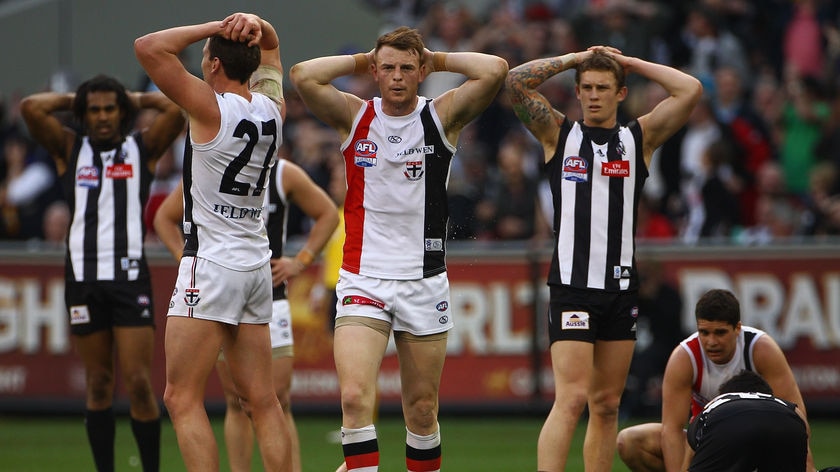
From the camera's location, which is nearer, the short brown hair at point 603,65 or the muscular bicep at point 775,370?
the muscular bicep at point 775,370

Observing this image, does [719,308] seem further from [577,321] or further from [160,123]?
[160,123]

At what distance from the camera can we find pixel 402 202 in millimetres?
7816

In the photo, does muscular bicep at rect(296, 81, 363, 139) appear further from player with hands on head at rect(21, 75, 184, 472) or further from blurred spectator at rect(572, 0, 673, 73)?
blurred spectator at rect(572, 0, 673, 73)

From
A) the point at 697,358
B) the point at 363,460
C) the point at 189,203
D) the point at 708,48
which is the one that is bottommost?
the point at 363,460

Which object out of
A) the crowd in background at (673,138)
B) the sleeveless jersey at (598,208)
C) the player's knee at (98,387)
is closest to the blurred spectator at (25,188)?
the crowd in background at (673,138)

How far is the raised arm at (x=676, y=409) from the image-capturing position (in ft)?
27.3

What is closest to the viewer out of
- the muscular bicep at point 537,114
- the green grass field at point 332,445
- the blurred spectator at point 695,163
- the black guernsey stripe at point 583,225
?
the black guernsey stripe at point 583,225

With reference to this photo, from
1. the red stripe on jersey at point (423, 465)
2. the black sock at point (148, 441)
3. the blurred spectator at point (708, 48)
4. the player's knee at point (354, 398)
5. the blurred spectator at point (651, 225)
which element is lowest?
the black sock at point (148, 441)

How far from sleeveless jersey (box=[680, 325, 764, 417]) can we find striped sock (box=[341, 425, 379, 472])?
224 cm

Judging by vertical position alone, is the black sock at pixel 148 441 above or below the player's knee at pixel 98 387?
below

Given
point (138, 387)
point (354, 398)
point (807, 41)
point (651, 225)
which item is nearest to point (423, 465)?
point (354, 398)

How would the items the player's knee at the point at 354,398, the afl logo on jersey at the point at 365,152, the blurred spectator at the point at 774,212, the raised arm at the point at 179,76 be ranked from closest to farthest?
the raised arm at the point at 179,76
the player's knee at the point at 354,398
the afl logo on jersey at the point at 365,152
the blurred spectator at the point at 774,212

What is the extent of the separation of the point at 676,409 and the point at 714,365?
1.25 ft

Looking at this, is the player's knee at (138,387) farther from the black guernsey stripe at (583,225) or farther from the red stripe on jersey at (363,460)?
the black guernsey stripe at (583,225)
